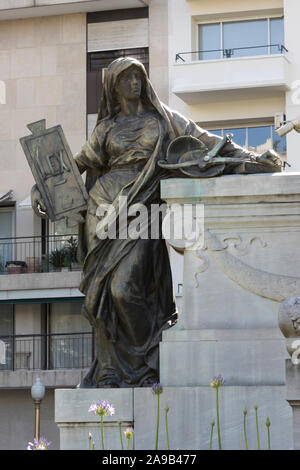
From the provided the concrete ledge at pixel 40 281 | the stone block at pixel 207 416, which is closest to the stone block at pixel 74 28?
the concrete ledge at pixel 40 281

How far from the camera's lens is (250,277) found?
39.3 feet

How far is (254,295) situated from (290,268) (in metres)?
0.37

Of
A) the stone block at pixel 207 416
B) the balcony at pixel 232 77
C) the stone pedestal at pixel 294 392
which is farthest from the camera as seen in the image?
the balcony at pixel 232 77

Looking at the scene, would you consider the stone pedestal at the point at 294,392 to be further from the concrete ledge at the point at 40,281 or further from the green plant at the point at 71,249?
the green plant at the point at 71,249

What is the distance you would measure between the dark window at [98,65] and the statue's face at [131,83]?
106 ft

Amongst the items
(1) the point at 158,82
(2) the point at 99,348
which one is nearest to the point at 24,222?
(1) the point at 158,82

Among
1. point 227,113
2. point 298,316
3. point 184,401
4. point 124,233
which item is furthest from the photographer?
point 227,113

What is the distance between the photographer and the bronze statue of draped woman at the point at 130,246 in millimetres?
12445

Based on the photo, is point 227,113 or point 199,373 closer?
point 199,373

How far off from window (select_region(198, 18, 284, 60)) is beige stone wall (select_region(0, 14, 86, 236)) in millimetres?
4306

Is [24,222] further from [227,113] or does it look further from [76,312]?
[227,113]

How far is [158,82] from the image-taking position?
44.4 metres
